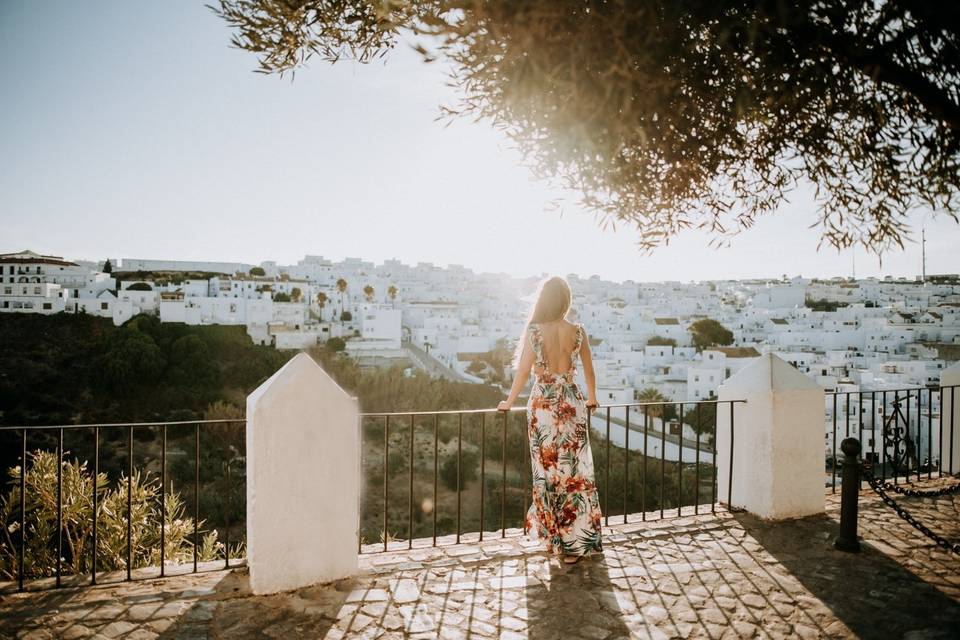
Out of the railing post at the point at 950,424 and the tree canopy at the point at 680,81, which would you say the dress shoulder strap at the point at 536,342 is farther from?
the railing post at the point at 950,424

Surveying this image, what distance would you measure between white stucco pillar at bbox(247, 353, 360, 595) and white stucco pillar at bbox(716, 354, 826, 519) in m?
3.39

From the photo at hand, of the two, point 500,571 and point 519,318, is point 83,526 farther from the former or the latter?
point 519,318

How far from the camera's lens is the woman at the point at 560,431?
13.1 feet

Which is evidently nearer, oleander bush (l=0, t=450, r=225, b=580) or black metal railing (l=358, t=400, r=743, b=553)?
oleander bush (l=0, t=450, r=225, b=580)

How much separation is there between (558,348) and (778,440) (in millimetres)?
2259

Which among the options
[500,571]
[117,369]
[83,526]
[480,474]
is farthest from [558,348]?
[117,369]

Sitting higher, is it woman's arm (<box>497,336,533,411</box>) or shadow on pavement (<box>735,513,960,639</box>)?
woman's arm (<box>497,336,533,411</box>)

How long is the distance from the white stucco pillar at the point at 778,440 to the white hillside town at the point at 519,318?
27.2m

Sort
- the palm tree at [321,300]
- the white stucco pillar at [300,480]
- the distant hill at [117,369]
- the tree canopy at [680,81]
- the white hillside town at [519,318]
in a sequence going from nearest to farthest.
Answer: the tree canopy at [680,81], the white stucco pillar at [300,480], the distant hill at [117,369], the white hillside town at [519,318], the palm tree at [321,300]

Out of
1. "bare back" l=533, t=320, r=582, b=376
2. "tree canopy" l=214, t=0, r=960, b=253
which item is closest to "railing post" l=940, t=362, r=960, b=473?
"tree canopy" l=214, t=0, r=960, b=253

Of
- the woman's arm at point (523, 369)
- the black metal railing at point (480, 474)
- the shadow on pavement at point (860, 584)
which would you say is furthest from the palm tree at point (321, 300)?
the shadow on pavement at point (860, 584)

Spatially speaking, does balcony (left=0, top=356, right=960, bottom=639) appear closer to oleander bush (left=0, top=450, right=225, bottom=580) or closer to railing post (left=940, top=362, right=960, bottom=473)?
oleander bush (left=0, top=450, right=225, bottom=580)

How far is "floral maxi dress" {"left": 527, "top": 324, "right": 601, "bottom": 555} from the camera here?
3982 millimetres

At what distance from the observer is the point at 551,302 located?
3.98 m
